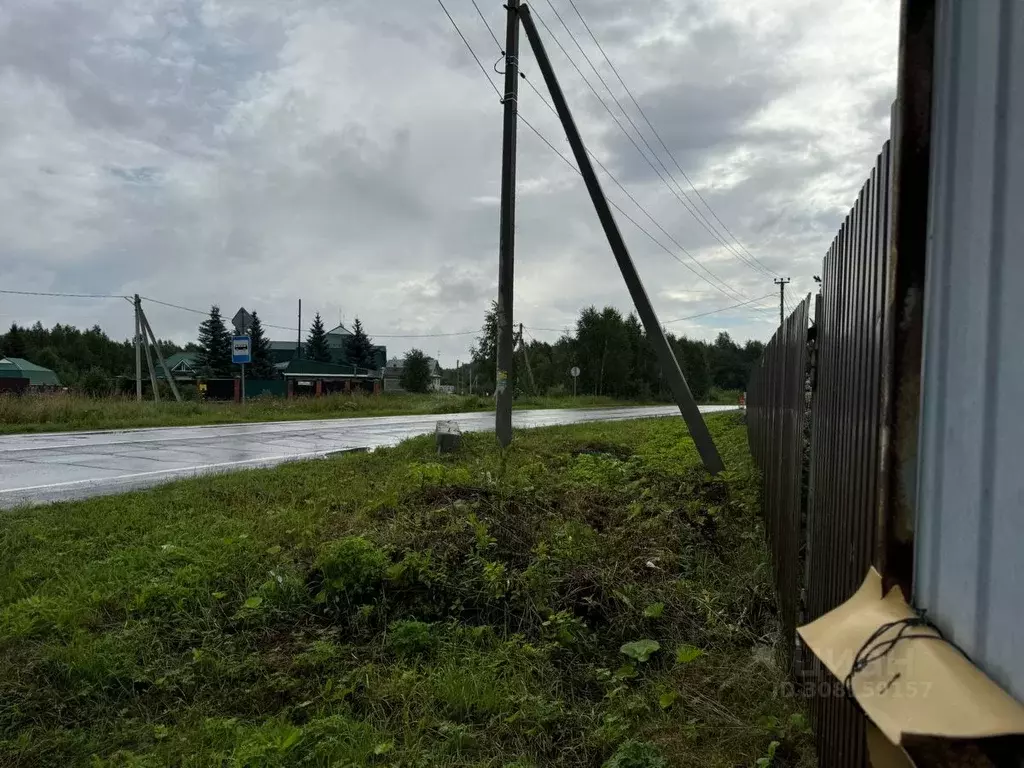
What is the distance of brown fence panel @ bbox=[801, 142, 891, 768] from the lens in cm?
176

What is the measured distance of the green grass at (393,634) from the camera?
271 centimetres

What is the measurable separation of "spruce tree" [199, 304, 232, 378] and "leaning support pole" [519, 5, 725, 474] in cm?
6009

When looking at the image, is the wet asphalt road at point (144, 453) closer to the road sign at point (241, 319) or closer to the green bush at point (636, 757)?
the road sign at point (241, 319)

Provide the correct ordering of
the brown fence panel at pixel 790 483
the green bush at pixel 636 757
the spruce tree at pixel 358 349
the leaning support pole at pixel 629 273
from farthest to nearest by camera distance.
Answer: the spruce tree at pixel 358 349 < the leaning support pole at pixel 629 273 < the brown fence panel at pixel 790 483 < the green bush at pixel 636 757

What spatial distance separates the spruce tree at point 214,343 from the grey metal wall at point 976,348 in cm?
6722

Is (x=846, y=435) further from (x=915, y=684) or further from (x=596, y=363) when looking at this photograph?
(x=596, y=363)

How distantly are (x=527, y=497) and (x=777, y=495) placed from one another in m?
2.29

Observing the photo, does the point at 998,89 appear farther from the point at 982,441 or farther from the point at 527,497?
the point at 527,497

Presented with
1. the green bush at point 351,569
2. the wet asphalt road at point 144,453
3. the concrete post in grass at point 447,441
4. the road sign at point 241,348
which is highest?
the road sign at point 241,348

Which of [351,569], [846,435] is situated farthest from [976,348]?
[351,569]

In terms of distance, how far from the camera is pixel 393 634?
3547 mm

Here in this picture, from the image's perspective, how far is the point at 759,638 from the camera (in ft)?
12.3

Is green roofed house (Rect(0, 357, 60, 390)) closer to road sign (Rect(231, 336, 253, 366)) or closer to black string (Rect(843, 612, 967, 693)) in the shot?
road sign (Rect(231, 336, 253, 366))

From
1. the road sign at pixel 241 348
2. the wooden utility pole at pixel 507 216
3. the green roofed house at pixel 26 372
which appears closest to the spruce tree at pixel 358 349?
the green roofed house at pixel 26 372
